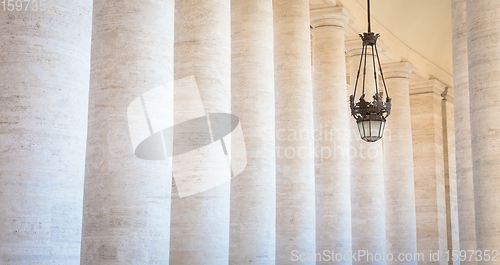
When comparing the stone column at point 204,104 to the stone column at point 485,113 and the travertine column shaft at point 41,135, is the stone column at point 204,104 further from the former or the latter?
the stone column at point 485,113

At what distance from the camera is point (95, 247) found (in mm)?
16797

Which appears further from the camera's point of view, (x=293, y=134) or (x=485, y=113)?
(x=293, y=134)

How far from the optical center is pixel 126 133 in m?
17.2

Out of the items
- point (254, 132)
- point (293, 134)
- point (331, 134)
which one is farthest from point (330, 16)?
point (254, 132)

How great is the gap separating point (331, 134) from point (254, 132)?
1387 cm

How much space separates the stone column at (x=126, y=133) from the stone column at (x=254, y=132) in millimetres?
13624

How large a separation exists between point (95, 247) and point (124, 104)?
424cm

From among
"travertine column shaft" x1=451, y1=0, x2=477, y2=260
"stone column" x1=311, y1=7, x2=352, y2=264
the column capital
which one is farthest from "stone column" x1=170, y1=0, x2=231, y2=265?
the column capital

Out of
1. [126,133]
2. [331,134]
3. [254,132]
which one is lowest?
[126,133]

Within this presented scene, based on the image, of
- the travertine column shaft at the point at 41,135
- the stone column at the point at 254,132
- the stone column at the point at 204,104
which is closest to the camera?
the travertine column shaft at the point at 41,135

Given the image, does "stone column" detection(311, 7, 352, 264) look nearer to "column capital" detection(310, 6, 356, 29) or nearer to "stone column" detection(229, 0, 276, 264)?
"column capital" detection(310, 6, 356, 29)

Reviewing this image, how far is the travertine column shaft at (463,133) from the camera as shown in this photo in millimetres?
33000

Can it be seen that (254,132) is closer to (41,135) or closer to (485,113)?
(485,113)

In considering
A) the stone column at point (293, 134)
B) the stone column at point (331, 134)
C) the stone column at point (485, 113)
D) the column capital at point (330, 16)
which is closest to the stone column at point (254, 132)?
the stone column at point (293, 134)
